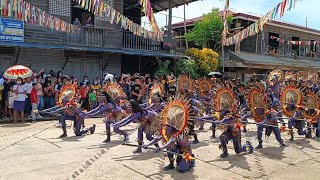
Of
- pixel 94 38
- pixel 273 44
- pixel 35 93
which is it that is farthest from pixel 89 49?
pixel 273 44

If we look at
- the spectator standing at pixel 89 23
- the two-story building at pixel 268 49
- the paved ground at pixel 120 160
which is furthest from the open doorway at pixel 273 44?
the paved ground at pixel 120 160

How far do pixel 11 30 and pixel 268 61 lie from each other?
16495 millimetres

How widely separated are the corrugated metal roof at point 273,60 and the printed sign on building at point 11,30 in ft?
A: 43.5

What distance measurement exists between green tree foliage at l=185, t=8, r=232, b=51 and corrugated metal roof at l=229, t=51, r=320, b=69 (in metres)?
1.58

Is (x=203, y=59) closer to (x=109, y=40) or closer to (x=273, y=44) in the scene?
(x=109, y=40)

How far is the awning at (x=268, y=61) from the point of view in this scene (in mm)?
23078

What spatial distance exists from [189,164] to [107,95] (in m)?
3.20

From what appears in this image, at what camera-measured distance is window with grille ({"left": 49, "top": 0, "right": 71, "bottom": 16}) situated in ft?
52.5

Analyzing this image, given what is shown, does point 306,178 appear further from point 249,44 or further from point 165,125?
point 249,44

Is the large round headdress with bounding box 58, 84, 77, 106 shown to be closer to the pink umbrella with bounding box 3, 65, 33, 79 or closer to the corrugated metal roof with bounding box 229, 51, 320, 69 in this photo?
the pink umbrella with bounding box 3, 65, 33, 79

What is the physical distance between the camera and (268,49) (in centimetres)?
2755

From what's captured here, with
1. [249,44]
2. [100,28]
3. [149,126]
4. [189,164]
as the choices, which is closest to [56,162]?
[149,126]

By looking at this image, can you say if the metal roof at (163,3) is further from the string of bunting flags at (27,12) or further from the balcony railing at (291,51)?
the string of bunting flags at (27,12)

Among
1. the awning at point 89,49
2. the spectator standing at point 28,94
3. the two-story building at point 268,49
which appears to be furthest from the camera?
the two-story building at point 268,49
